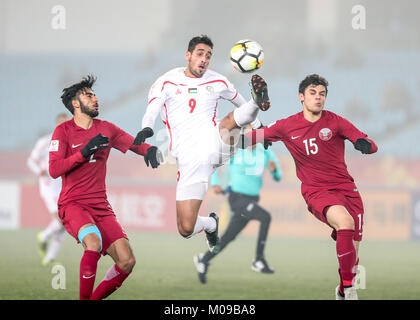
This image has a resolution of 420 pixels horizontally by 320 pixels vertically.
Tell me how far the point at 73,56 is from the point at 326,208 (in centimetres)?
2172

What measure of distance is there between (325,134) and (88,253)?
7.96 ft

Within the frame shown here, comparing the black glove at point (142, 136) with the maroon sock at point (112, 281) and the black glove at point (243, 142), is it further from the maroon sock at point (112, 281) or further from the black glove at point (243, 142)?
the maroon sock at point (112, 281)

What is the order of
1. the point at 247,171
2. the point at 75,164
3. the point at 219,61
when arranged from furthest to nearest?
1. the point at 219,61
2. the point at 247,171
3. the point at 75,164

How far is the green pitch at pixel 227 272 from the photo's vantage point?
755 centimetres

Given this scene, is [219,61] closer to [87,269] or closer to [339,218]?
[339,218]

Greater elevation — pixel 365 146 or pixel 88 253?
pixel 365 146

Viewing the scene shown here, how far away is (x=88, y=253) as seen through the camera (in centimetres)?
560

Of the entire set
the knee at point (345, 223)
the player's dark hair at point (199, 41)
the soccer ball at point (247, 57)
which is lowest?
the knee at point (345, 223)

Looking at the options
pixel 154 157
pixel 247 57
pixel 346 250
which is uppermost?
pixel 247 57

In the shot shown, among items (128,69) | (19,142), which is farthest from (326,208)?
(128,69)

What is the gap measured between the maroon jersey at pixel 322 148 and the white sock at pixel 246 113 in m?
0.35

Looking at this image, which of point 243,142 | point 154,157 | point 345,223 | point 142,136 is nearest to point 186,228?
point 154,157

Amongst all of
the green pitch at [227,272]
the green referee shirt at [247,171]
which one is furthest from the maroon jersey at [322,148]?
the green referee shirt at [247,171]

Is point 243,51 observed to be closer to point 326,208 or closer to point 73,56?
point 326,208
